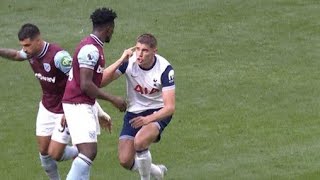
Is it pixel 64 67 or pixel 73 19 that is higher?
pixel 64 67

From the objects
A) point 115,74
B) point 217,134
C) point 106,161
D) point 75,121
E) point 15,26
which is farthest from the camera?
point 15,26

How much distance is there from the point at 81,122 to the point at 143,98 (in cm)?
113

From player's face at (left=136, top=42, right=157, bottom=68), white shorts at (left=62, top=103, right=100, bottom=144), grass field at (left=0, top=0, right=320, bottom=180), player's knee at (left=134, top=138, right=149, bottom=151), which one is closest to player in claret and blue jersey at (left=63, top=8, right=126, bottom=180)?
white shorts at (left=62, top=103, right=100, bottom=144)

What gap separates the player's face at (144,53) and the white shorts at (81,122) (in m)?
0.83

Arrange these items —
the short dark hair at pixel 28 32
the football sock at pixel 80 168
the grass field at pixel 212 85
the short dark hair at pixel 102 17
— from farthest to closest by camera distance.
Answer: the grass field at pixel 212 85
the short dark hair at pixel 28 32
the short dark hair at pixel 102 17
the football sock at pixel 80 168

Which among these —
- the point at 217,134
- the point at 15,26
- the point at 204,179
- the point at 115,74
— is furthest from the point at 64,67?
the point at 15,26

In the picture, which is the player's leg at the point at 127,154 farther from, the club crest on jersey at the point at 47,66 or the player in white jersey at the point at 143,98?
the club crest on jersey at the point at 47,66

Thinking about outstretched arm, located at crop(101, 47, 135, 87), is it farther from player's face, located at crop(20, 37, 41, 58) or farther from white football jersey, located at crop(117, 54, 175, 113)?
player's face, located at crop(20, 37, 41, 58)

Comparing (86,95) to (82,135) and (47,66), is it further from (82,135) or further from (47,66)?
(47,66)

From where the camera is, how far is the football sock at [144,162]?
1133 centimetres

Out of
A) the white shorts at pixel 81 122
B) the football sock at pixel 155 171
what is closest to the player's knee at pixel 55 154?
the white shorts at pixel 81 122

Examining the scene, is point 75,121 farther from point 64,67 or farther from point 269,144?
point 269,144

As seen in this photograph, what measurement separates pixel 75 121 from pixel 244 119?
179 inches

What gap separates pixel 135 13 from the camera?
22.5 m
